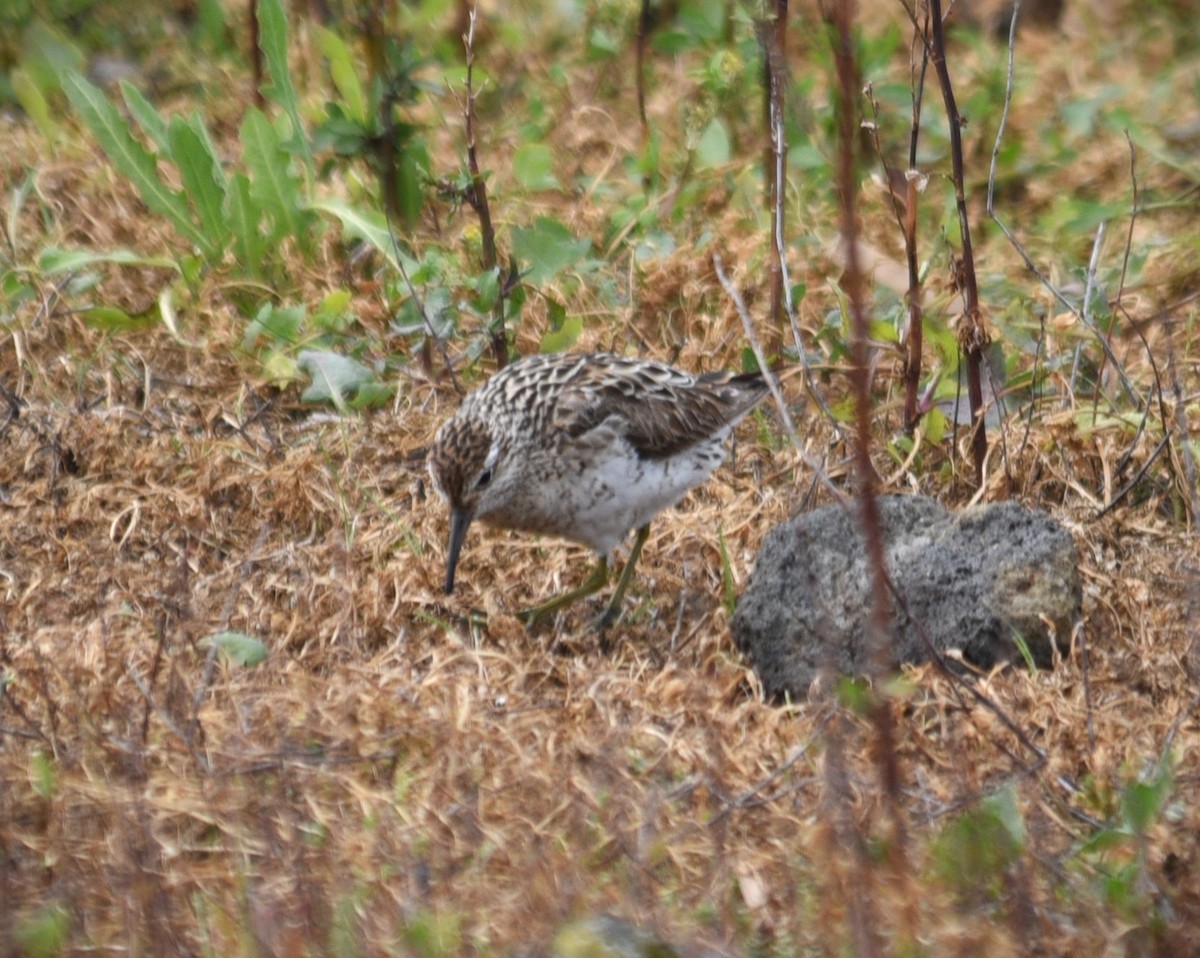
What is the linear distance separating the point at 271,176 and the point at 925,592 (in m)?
3.48

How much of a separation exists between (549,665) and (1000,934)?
2.13 m

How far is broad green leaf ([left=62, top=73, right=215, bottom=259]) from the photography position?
7.51 metres

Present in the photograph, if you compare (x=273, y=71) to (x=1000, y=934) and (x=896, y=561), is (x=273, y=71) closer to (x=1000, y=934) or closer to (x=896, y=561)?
(x=896, y=561)

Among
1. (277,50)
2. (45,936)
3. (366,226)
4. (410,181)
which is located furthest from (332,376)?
(45,936)

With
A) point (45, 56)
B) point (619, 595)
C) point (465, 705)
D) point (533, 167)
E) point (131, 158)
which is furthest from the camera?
point (45, 56)

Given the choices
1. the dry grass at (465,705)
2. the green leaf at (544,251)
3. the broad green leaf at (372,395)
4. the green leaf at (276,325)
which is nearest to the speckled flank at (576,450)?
the dry grass at (465,705)

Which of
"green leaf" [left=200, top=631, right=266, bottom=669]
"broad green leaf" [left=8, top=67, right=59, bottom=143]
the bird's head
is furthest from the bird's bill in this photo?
"broad green leaf" [left=8, top=67, right=59, bottom=143]

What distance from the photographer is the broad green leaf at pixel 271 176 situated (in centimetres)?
737

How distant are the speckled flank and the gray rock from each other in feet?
1.78

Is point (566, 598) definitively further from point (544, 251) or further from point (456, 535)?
point (544, 251)

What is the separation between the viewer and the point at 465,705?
506 cm

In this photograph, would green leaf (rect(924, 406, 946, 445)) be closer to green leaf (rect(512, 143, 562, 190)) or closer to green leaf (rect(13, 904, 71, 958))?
green leaf (rect(512, 143, 562, 190))

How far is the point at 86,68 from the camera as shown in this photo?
9.55 m

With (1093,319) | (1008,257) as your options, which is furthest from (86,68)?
(1093,319)
